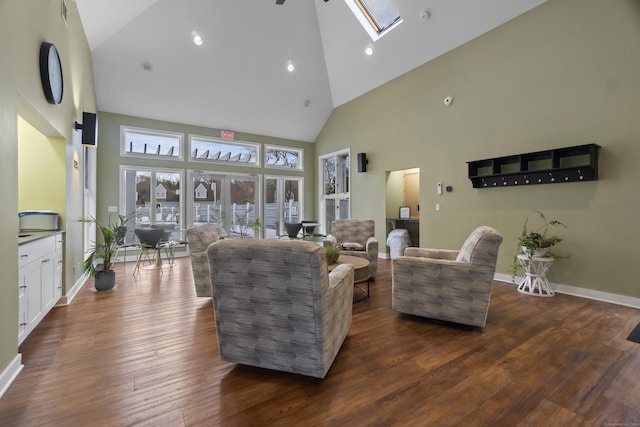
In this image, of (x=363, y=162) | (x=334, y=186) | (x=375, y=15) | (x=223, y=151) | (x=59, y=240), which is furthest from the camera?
(x=334, y=186)

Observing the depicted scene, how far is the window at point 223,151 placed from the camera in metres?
7.39

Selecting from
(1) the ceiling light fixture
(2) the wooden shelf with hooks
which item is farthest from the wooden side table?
(1) the ceiling light fixture

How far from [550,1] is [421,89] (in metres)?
2.17

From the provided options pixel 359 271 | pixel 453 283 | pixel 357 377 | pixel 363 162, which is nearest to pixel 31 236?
pixel 357 377

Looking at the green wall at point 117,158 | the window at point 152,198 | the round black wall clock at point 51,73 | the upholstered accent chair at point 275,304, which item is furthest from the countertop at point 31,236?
the green wall at point 117,158

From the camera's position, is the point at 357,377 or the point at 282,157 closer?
the point at 357,377

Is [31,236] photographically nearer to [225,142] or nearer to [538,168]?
[225,142]

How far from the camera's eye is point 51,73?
2781 mm

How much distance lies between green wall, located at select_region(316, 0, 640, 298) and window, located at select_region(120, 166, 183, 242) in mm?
5434

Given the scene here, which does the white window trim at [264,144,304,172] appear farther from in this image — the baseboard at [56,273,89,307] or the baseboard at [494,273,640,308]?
the baseboard at [494,273,640,308]

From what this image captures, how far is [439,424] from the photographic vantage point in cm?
155

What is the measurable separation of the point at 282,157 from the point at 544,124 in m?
6.33

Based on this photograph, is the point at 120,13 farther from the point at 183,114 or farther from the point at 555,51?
the point at 555,51

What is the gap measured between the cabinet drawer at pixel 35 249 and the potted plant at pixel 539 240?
17.9ft
